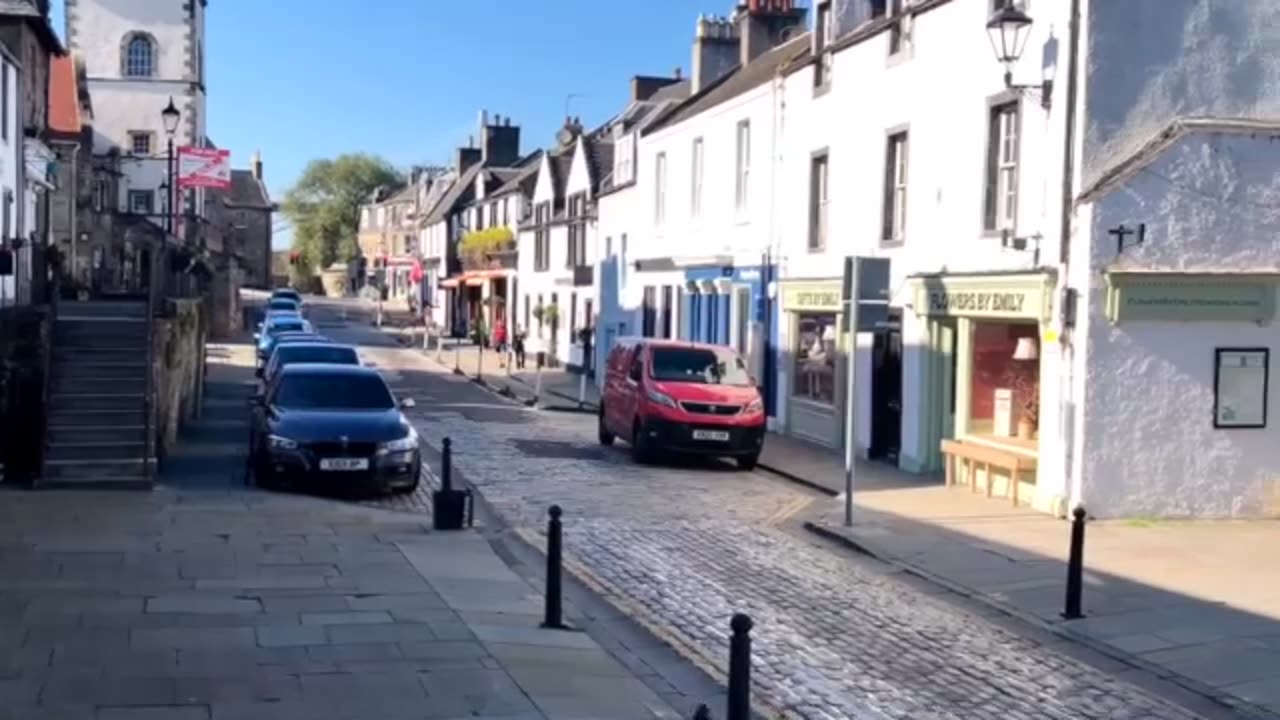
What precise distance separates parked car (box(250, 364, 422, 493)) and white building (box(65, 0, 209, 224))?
134 feet

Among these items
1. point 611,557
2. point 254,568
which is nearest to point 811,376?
point 611,557

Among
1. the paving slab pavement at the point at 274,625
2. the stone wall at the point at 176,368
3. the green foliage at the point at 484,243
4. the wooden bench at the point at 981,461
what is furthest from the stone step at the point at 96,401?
the green foliage at the point at 484,243

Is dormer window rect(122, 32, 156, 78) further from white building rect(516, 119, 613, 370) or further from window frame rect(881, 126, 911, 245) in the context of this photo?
window frame rect(881, 126, 911, 245)

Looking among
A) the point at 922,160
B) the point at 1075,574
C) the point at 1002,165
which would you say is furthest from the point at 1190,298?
the point at 1075,574

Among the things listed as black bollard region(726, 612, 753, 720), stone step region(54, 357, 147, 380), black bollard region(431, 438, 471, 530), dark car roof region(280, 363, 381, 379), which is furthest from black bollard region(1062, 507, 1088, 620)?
stone step region(54, 357, 147, 380)

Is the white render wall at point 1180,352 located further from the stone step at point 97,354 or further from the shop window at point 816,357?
the stone step at point 97,354

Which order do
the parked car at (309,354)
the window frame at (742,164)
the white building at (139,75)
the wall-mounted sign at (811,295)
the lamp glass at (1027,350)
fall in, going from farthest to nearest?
1. the white building at (139,75)
2. the window frame at (742,164)
3. the parked car at (309,354)
4. the wall-mounted sign at (811,295)
5. the lamp glass at (1027,350)

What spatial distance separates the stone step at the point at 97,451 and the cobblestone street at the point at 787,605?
4.37 m

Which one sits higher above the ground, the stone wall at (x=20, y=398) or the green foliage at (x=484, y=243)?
the green foliage at (x=484, y=243)

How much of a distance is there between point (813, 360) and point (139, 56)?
41.6 meters

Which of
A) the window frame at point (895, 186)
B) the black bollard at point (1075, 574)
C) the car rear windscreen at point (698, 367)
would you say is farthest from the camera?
the car rear windscreen at point (698, 367)

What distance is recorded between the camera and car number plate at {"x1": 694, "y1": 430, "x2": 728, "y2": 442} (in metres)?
22.1

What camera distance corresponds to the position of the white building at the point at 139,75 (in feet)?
188

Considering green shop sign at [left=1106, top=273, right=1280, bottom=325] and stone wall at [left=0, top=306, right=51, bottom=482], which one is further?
stone wall at [left=0, top=306, right=51, bottom=482]
